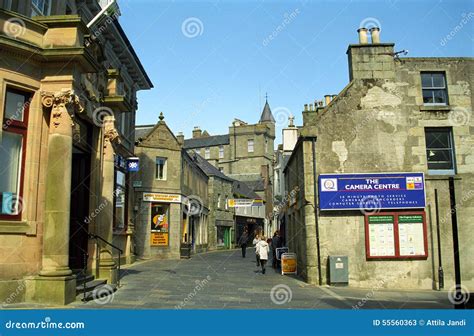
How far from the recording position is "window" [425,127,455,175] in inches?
608

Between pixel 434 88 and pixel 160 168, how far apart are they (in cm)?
1804

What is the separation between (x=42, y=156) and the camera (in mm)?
10078

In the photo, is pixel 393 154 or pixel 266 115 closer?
pixel 393 154

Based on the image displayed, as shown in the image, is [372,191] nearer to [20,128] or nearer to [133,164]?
[20,128]

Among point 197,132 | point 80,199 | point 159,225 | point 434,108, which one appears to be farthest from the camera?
point 197,132

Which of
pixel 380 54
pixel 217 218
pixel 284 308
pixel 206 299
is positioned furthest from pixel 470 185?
pixel 217 218

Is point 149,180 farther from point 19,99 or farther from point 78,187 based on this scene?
point 19,99

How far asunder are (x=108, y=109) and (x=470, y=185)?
12980 mm

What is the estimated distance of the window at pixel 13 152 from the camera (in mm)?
9438

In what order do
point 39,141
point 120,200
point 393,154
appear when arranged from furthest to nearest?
point 120,200 → point 393,154 → point 39,141

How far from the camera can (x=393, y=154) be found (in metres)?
15.3

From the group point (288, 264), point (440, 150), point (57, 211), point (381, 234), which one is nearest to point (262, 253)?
point (288, 264)

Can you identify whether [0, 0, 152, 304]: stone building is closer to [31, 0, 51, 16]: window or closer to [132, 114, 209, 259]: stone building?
[31, 0, 51, 16]: window

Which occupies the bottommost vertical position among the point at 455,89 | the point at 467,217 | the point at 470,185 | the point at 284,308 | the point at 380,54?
the point at 284,308
